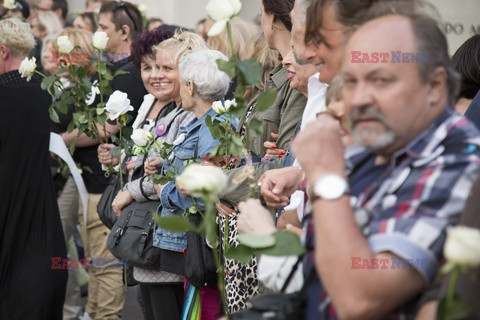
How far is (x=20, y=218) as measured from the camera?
17.2 ft

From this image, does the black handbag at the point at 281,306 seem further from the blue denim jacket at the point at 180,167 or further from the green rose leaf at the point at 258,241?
the blue denim jacket at the point at 180,167

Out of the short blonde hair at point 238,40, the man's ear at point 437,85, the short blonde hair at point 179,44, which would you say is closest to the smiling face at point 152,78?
the short blonde hair at point 179,44

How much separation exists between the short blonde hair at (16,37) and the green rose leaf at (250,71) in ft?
11.0

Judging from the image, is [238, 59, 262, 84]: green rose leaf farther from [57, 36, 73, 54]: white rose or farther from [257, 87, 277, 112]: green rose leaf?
[57, 36, 73, 54]: white rose

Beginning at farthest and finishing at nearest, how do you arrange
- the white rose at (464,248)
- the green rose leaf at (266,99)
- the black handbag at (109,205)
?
the black handbag at (109,205)
the green rose leaf at (266,99)
the white rose at (464,248)

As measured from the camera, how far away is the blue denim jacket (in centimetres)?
435

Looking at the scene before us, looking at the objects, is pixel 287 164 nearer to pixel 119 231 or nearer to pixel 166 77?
pixel 119 231

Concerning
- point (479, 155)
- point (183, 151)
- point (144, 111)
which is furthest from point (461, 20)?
point (479, 155)

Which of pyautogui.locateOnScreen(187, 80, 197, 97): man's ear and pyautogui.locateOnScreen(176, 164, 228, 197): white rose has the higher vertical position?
pyautogui.locateOnScreen(176, 164, 228, 197): white rose

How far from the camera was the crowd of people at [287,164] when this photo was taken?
6.50 ft

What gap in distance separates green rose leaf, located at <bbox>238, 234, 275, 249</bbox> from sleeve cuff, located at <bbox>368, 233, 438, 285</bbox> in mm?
317

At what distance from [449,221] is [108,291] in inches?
185

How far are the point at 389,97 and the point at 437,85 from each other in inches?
6.1

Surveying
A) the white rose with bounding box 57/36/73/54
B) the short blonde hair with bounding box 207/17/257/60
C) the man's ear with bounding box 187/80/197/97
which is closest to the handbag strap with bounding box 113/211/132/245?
the man's ear with bounding box 187/80/197/97
